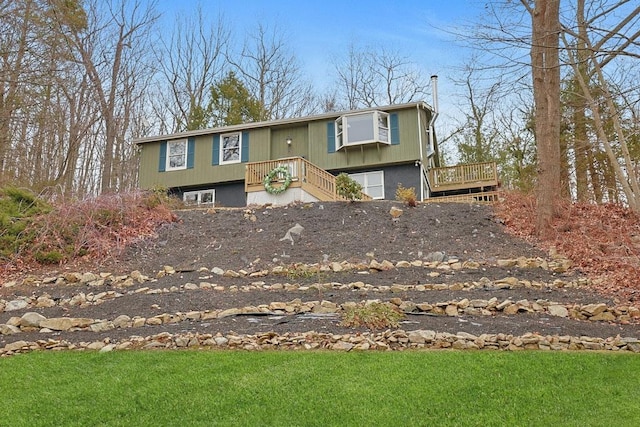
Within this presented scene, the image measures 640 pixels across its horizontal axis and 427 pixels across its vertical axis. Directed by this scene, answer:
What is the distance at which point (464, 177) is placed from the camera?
18094 millimetres

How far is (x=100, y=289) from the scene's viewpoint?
7863 mm

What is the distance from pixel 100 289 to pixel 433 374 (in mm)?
5809

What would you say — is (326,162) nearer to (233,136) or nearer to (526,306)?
(233,136)

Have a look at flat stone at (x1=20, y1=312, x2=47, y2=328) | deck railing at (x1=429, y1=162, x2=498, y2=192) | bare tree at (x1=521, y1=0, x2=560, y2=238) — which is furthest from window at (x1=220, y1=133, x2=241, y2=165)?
flat stone at (x1=20, y1=312, x2=47, y2=328)

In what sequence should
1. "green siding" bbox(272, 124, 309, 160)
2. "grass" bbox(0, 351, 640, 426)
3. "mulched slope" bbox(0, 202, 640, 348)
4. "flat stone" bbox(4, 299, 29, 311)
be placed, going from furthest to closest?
"green siding" bbox(272, 124, 309, 160)
"flat stone" bbox(4, 299, 29, 311)
"mulched slope" bbox(0, 202, 640, 348)
"grass" bbox(0, 351, 640, 426)

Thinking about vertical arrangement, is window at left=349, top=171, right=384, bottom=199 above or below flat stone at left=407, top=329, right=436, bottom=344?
above

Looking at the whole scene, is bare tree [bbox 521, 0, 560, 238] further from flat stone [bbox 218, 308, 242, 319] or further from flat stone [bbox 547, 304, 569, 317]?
flat stone [bbox 218, 308, 242, 319]

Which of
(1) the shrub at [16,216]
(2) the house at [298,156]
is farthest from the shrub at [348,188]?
(1) the shrub at [16,216]

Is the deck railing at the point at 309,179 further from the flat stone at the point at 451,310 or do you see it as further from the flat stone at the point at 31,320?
the flat stone at the point at 31,320

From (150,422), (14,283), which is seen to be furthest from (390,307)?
(14,283)

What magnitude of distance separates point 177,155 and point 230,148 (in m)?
2.24

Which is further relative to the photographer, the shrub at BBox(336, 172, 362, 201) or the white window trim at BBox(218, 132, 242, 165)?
the white window trim at BBox(218, 132, 242, 165)

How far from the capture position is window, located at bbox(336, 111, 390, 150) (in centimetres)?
1639

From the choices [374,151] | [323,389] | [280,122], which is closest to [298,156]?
[280,122]
